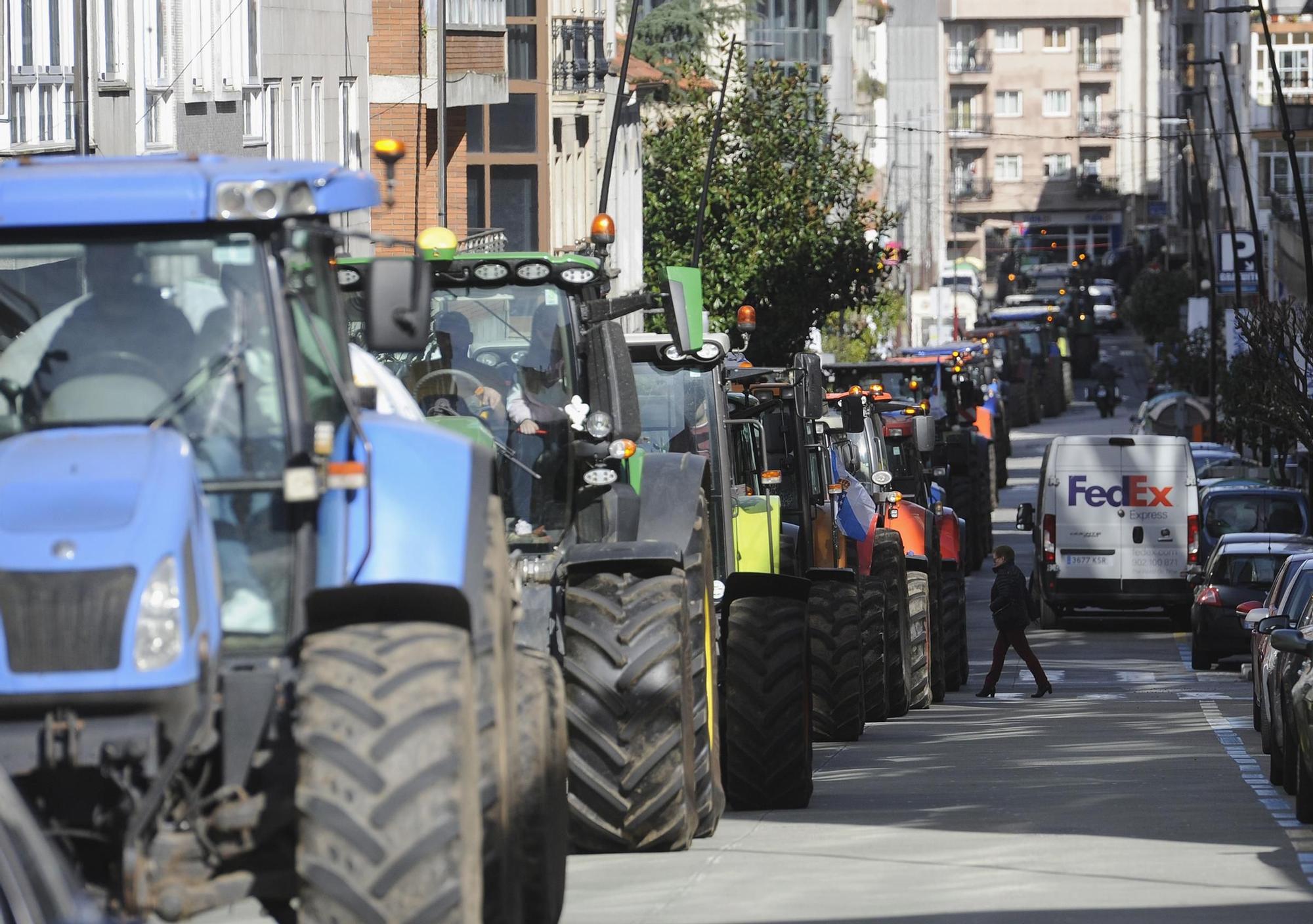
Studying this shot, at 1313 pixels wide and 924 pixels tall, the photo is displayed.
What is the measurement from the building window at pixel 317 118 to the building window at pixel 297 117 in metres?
0.19

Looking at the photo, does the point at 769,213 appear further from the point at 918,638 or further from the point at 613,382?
the point at 613,382

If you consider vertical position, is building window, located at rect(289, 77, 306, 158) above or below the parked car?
above

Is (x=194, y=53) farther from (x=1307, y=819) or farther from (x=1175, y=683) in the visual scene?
(x=1307, y=819)

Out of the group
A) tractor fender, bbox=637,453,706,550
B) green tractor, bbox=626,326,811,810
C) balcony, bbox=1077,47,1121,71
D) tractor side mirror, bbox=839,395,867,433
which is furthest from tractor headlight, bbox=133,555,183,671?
balcony, bbox=1077,47,1121,71

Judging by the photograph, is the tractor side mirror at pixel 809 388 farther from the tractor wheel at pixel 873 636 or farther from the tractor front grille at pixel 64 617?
the tractor front grille at pixel 64 617

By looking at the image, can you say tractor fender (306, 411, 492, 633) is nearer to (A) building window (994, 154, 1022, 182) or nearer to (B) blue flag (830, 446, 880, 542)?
(B) blue flag (830, 446, 880, 542)

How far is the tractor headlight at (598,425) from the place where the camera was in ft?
35.0

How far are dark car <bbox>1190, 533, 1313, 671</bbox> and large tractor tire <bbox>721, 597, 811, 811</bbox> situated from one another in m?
15.6

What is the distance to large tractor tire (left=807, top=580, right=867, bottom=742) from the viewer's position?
696 inches

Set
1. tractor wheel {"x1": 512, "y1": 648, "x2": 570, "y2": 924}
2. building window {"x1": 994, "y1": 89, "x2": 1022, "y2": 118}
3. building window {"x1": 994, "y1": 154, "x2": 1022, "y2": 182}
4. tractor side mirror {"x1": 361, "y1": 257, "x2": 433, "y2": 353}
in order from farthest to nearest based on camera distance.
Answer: building window {"x1": 994, "y1": 154, "x2": 1022, "y2": 182} → building window {"x1": 994, "y1": 89, "x2": 1022, "y2": 118} → tractor wheel {"x1": 512, "y1": 648, "x2": 570, "y2": 924} → tractor side mirror {"x1": 361, "y1": 257, "x2": 433, "y2": 353}

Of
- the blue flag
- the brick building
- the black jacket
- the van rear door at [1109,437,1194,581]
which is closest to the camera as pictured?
the blue flag

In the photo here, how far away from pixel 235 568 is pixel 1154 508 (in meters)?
28.4

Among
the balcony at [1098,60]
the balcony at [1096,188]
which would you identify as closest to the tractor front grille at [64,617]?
the balcony at [1096,188]

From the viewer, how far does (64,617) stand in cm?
635
